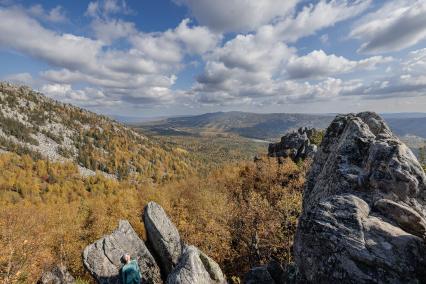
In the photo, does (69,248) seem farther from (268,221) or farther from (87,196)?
(87,196)

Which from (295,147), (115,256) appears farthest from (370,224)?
(295,147)

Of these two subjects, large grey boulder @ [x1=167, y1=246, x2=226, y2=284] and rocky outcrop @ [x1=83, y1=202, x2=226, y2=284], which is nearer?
large grey boulder @ [x1=167, y1=246, x2=226, y2=284]

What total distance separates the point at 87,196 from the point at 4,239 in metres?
109

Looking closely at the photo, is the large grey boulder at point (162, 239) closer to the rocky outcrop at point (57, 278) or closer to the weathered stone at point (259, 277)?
the rocky outcrop at point (57, 278)

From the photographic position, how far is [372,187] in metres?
16.5

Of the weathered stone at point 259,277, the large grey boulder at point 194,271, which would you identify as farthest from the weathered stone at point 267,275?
the large grey boulder at point 194,271

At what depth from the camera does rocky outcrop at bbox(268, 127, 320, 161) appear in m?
89.1

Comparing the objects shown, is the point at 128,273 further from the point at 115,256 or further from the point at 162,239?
the point at 162,239

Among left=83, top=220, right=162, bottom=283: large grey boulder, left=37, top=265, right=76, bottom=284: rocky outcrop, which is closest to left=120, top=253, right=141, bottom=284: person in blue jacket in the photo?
left=83, top=220, right=162, bottom=283: large grey boulder

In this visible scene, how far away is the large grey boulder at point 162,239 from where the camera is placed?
3366cm

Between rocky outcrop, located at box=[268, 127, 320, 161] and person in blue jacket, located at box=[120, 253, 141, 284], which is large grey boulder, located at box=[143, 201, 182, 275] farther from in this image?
rocky outcrop, located at box=[268, 127, 320, 161]

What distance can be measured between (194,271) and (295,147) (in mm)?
77085

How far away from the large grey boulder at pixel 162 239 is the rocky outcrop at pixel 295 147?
6035cm

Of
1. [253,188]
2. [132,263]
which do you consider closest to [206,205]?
[253,188]
